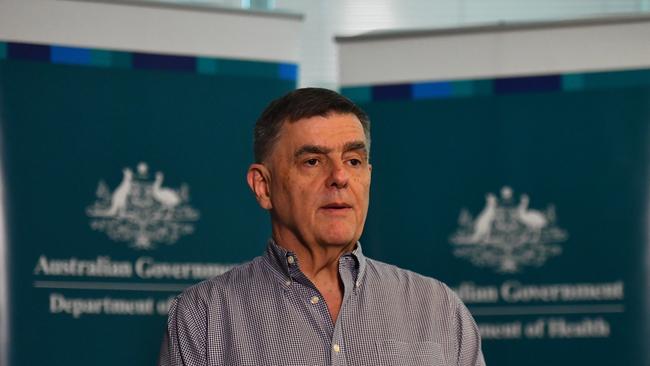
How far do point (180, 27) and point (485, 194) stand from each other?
1.50 metres

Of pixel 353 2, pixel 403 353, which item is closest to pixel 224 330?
pixel 403 353

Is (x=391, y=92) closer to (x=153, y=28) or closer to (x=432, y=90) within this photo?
(x=432, y=90)

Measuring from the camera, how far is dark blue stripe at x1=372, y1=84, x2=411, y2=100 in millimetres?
4605

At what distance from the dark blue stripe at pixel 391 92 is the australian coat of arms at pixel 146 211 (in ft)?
3.10

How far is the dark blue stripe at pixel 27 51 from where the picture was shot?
13.8ft

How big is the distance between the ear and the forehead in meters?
0.10

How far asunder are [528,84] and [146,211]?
1725 millimetres

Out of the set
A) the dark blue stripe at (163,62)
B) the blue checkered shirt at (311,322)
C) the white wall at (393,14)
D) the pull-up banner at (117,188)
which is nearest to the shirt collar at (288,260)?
the blue checkered shirt at (311,322)

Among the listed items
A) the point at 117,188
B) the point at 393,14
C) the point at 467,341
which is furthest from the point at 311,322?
the point at 393,14

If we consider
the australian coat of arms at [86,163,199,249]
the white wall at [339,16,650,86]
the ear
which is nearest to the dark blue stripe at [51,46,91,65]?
the australian coat of arms at [86,163,199,249]

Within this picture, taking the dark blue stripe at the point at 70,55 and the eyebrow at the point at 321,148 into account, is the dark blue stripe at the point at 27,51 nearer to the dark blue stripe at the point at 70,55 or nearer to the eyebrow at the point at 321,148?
the dark blue stripe at the point at 70,55

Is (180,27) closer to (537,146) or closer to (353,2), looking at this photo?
(353,2)

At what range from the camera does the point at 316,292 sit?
220cm

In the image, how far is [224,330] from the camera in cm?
216
